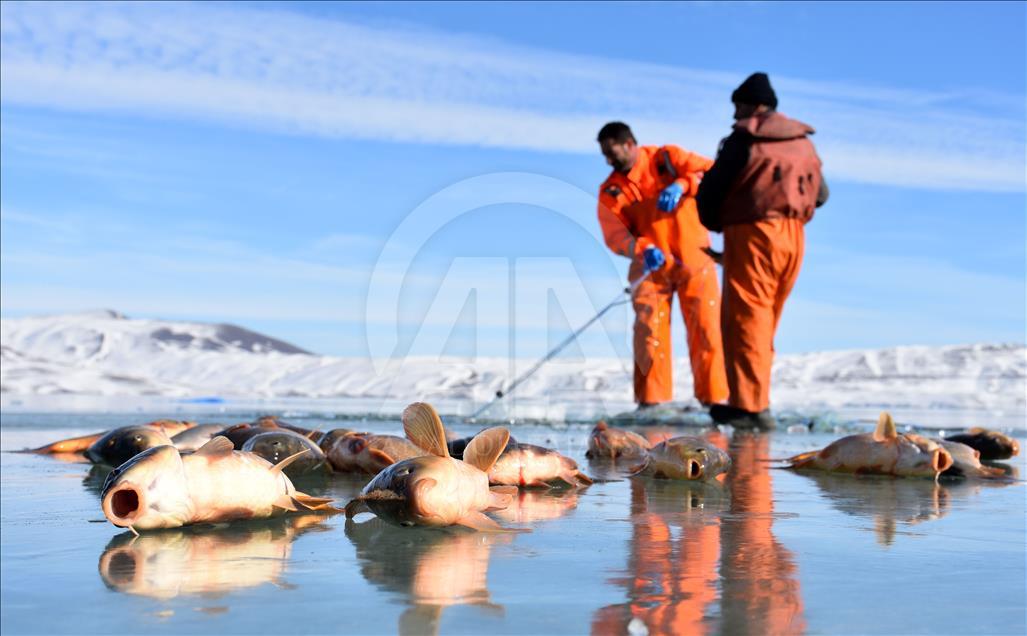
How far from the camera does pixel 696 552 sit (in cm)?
260

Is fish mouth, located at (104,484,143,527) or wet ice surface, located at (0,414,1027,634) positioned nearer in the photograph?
wet ice surface, located at (0,414,1027,634)

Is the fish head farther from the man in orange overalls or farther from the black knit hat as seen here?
the man in orange overalls

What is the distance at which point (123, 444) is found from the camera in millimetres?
4980

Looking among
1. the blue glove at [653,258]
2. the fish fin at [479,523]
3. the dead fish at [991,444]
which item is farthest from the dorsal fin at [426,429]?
the blue glove at [653,258]

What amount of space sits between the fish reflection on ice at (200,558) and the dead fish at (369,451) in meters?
1.37

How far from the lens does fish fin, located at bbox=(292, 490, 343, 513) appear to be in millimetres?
3148

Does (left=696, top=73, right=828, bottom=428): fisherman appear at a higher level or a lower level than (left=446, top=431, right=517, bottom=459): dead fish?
higher

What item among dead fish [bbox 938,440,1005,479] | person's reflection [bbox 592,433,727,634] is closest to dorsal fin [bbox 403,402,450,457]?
person's reflection [bbox 592,433,727,634]

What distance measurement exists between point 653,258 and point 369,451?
6913 mm

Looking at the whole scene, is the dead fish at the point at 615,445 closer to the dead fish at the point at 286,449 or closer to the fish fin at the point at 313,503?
the dead fish at the point at 286,449

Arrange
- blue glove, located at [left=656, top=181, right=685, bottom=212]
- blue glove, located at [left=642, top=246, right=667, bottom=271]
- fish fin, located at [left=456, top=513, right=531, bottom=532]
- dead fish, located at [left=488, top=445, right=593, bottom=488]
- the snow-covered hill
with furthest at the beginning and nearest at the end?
the snow-covered hill → blue glove, located at [left=642, top=246, right=667, bottom=271] → blue glove, located at [left=656, top=181, right=685, bottom=212] → dead fish, located at [left=488, top=445, right=593, bottom=488] → fish fin, located at [left=456, top=513, right=531, bottom=532]

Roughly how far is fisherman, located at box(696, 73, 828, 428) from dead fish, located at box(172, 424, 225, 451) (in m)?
5.16

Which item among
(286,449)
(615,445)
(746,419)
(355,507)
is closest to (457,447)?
(286,449)

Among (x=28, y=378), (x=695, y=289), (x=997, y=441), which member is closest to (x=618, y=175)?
(x=695, y=289)
